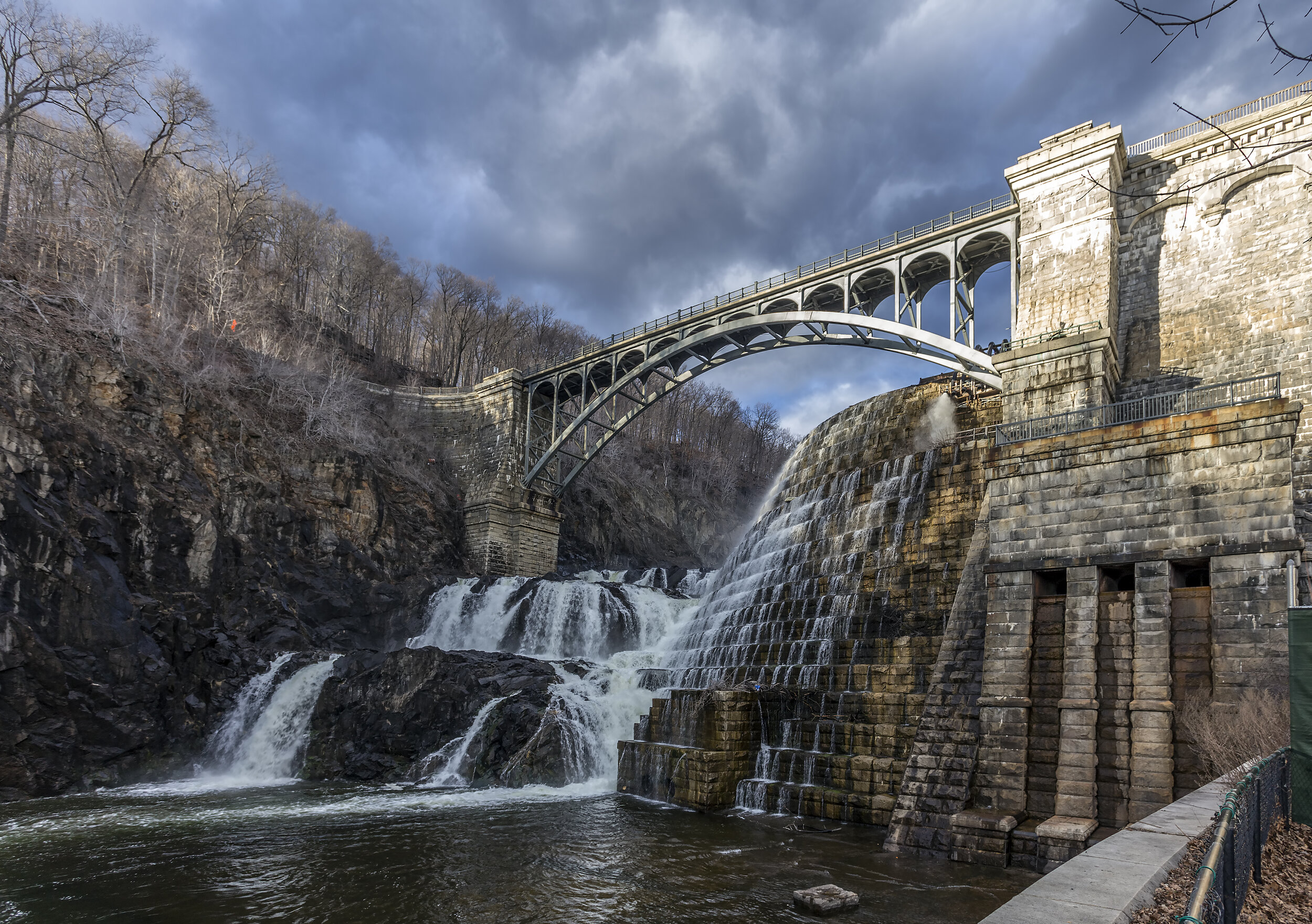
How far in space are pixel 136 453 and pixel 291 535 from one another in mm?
5977

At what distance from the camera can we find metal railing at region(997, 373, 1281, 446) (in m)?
13.1

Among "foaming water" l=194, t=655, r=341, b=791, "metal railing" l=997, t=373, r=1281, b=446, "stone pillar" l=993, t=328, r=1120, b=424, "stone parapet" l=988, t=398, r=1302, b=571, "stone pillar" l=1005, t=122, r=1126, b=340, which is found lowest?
"foaming water" l=194, t=655, r=341, b=791

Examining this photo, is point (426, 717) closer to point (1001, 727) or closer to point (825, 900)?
point (825, 900)

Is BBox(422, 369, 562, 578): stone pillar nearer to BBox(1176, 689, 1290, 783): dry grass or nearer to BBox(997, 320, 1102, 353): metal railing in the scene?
BBox(997, 320, 1102, 353): metal railing

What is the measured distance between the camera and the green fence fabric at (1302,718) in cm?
712

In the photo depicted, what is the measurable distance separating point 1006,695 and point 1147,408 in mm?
9698

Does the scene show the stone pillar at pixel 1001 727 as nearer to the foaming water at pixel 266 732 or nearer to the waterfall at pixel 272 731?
the foaming water at pixel 266 732

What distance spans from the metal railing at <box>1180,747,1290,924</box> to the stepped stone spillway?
838 centimetres

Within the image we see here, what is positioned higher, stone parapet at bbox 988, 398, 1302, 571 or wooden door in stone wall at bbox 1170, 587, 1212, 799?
stone parapet at bbox 988, 398, 1302, 571

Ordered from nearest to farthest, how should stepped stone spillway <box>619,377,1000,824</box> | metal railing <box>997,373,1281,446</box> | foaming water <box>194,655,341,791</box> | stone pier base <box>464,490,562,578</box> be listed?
1. metal railing <box>997,373,1281,446</box>
2. stepped stone spillway <box>619,377,1000,824</box>
3. foaming water <box>194,655,341,791</box>
4. stone pier base <box>464,490,562,578</box>

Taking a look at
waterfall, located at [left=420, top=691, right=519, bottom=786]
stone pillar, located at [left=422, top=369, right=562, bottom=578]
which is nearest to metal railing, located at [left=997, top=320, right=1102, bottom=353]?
waterfall, located at [left=420, top=691, right=519, bottom=786]

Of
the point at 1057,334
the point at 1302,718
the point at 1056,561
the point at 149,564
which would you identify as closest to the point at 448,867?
the point at 1302,718

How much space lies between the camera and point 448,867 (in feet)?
37.0

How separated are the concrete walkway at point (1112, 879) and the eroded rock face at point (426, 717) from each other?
1450 centimetres
